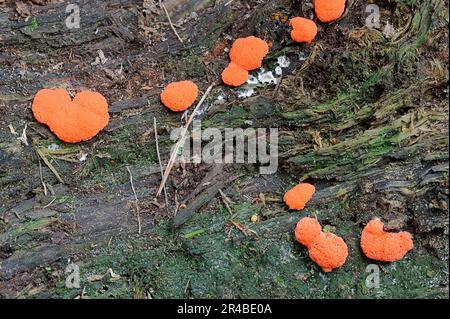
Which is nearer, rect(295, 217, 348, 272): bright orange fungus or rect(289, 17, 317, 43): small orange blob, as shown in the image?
rect(295, 217, 348, 272): bright orange fungus

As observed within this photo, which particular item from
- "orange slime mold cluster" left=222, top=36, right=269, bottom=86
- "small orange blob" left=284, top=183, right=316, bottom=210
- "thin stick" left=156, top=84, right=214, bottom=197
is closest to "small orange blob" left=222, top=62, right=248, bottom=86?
"orange slime mold cluster" left=222, top=36, right=269, bottom=86

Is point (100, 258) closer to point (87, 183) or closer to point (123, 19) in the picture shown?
point (87, 183)

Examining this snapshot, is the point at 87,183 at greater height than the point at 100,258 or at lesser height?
greater

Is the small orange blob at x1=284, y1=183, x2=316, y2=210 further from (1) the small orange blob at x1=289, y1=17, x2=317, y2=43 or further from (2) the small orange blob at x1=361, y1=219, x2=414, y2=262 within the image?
(1) the small orange blob at x1=289, y1=17, x2=317, y2=43

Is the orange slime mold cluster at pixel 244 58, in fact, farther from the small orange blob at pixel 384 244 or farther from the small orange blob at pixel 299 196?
the small orange blob at pixel 384 244

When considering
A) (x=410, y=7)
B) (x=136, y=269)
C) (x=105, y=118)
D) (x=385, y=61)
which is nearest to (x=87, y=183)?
(x=105, y=118)

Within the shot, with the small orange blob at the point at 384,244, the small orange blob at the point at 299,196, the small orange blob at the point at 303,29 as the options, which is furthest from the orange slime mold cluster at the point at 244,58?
the small orange blob at the point at 384,244

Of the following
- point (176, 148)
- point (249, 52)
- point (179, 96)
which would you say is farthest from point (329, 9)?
point (176, 148)
